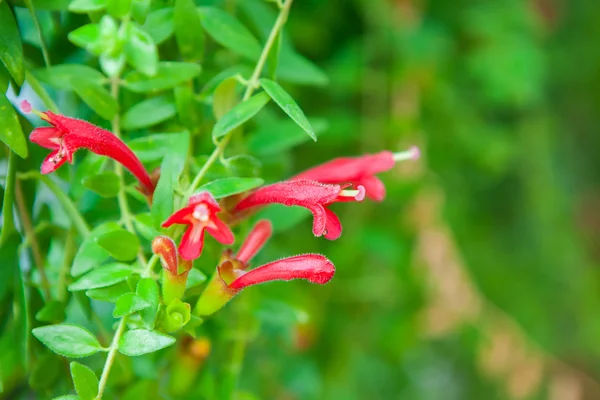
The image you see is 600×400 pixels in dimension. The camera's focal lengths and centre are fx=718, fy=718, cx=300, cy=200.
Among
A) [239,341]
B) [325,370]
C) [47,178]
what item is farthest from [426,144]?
[47,178]

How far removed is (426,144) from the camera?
2.64 ft

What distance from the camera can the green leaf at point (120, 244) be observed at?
0.37m

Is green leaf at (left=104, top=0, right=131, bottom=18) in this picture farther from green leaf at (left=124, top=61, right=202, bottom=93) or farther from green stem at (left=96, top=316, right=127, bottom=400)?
green stem at (left=96, top=316, right=127, bottom=400)

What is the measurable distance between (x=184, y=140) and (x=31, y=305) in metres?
0.13

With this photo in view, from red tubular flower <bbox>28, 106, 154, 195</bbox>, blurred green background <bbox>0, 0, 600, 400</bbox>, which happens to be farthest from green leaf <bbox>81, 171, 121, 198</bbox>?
blurred green background <bbox>0, 0, 600, 400</bbox>

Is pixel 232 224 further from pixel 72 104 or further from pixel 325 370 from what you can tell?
pixel 325 370

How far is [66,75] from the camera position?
400mm

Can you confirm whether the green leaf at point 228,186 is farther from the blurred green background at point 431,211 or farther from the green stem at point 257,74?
the blurred green background at point 431,211

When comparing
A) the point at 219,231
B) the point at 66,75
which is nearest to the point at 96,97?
the point at 66,75

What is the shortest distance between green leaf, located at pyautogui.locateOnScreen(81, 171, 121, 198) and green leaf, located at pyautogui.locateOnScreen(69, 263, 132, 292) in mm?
46

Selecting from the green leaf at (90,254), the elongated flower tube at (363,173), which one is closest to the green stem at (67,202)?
the green leaf at (90,254)

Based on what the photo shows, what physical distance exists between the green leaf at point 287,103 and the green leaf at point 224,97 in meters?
0.03

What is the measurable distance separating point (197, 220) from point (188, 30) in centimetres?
14

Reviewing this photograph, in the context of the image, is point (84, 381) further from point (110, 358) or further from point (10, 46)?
point (10, 46)
